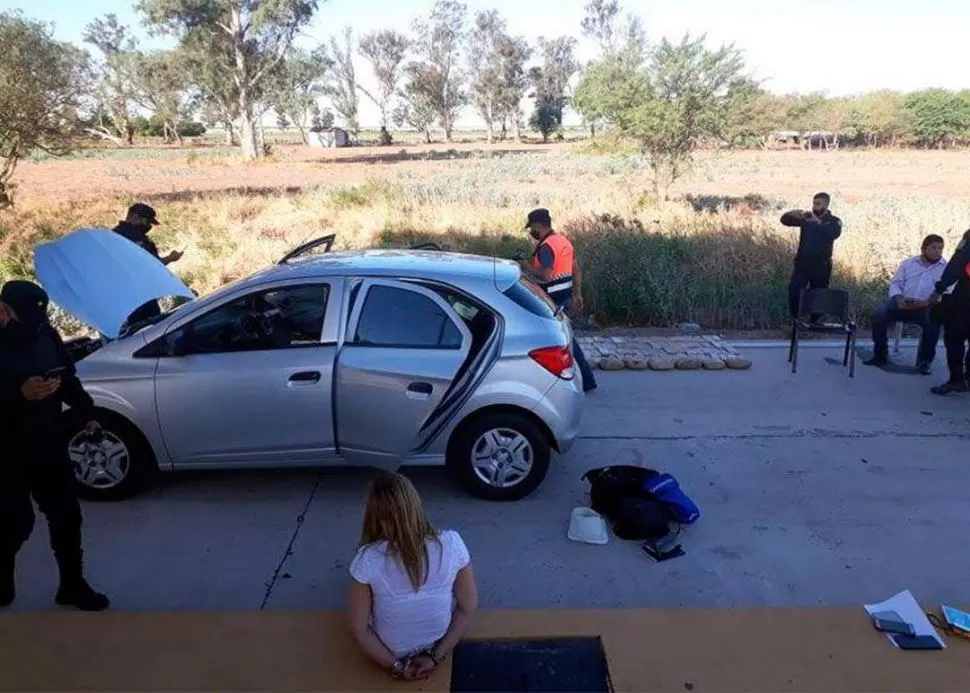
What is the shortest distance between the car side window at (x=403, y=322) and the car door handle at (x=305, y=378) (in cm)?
35

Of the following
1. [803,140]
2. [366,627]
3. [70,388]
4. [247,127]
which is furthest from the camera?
[803,140]

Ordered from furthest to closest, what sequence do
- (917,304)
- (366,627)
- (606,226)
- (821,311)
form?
(606,226), (821,311), (917,304), (366,627)

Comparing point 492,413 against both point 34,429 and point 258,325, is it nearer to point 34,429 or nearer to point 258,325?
point 258,325

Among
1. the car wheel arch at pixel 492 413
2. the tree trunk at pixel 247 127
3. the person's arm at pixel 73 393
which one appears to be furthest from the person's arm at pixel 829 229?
the tree trunk at pixel 247 127

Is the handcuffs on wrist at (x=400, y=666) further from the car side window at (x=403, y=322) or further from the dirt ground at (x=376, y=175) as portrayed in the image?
the dirt ground at (x=376, y=175)

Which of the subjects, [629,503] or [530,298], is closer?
[629,503]

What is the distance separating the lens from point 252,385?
5.25 m

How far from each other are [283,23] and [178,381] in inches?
2008

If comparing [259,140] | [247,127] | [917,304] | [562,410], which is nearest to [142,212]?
[562,410]

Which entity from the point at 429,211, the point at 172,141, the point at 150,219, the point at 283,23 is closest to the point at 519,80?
the point at 172,141

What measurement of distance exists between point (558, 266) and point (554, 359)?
2.07 m

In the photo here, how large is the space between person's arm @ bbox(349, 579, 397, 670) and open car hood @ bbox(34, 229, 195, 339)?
301 centimetres

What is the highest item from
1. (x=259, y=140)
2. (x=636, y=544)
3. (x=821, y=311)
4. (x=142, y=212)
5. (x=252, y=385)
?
(x=259, y=140)

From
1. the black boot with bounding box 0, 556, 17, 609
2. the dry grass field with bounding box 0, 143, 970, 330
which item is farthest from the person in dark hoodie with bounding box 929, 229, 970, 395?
the black boot with bounding box 0, 556, 17, 609
